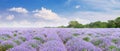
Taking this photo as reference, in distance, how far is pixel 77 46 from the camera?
612cm

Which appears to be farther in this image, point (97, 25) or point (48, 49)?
point (97, 25)

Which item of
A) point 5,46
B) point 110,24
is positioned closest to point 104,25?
point 110,24

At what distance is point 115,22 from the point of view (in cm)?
3831

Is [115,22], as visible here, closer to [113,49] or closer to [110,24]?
[110,24]

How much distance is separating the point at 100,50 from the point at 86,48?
0.29 meters

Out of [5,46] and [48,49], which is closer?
[48,49]

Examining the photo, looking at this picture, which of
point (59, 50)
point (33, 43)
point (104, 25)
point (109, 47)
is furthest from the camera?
point (104, 25)

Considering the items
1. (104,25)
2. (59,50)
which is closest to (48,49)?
(59,50)

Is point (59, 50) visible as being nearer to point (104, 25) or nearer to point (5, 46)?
point (5, 46)

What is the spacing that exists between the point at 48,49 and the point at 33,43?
1.46 meters

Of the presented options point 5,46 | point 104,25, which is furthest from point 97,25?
point 5,46

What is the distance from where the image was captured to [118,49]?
5.88m

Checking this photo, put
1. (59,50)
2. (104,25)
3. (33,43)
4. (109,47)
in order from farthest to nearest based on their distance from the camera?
1. (104,25)
2. (33,43)
3. (109,47)
4. (59,50)

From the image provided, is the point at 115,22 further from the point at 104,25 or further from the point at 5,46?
the point at 5,46
